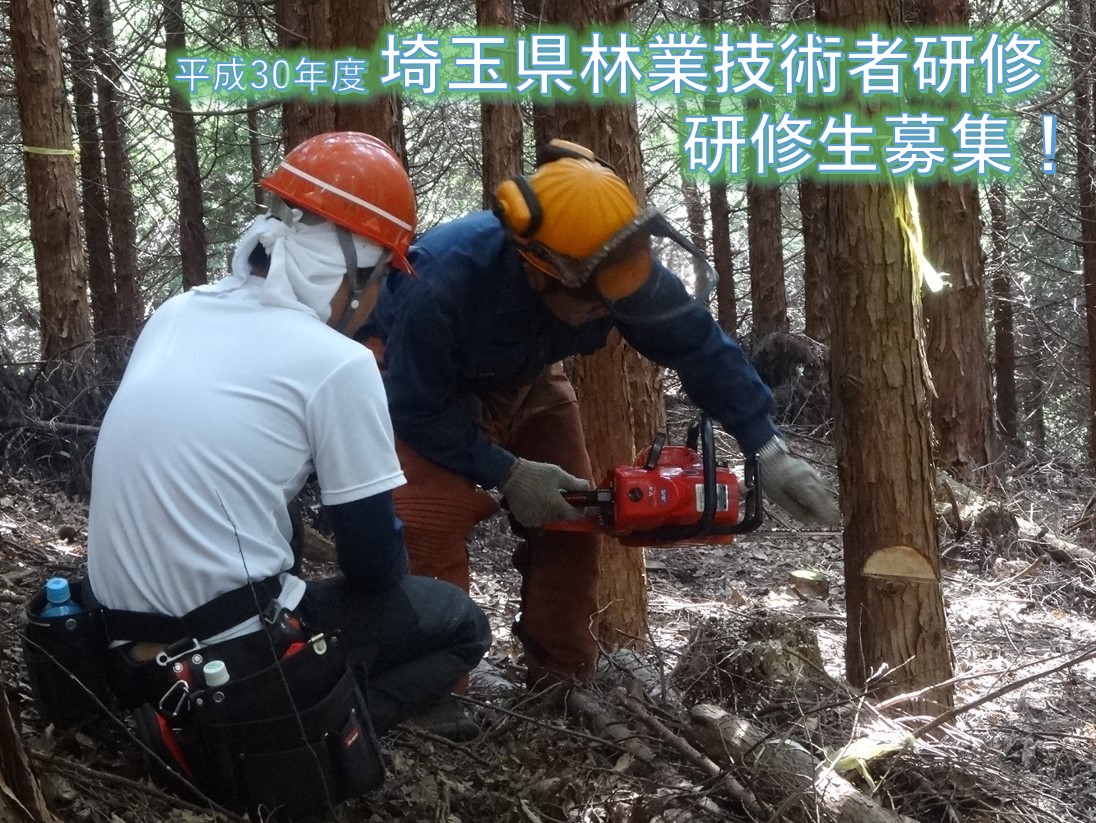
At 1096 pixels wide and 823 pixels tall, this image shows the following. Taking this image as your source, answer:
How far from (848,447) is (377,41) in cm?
359

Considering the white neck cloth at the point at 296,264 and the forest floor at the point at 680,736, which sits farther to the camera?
the forest floor at the point at 680,736

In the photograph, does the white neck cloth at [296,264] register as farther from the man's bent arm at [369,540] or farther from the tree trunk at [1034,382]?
the tree trunk at [1034,382]

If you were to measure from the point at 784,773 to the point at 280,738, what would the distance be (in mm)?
1352

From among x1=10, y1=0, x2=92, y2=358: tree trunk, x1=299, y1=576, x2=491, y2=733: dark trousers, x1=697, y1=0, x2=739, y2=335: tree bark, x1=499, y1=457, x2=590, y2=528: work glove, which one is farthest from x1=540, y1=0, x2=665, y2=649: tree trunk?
x1=697, y1=0, x2=739, y2=335: tree bark

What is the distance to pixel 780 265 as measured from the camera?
1205 cm

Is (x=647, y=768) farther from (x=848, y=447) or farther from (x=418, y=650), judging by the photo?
(x=848, y=447)

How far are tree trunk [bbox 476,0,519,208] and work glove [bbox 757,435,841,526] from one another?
4.65 meters

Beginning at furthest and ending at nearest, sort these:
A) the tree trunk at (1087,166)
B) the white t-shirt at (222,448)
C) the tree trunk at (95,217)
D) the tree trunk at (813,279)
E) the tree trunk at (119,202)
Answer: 1. the tree trunk at (95,217)
2. the tree trunk at (119,202)
3. the tree trunk at (813,279)
4. the tree trunk at (1087,166)
5. the white t-shirt at (222,448)

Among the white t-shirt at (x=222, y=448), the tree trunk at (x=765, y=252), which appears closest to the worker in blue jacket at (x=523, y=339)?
the white t-shirt at (x=222, y=448)

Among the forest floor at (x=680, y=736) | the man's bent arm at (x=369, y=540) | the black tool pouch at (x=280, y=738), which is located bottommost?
the forest floor at (x=680, y=736)

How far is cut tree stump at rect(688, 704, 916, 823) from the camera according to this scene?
9.18 feet

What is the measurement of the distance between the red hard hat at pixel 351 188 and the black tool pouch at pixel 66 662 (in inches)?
44.9

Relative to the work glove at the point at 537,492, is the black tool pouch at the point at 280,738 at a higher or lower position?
lower

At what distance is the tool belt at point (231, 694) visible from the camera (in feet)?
8.27
